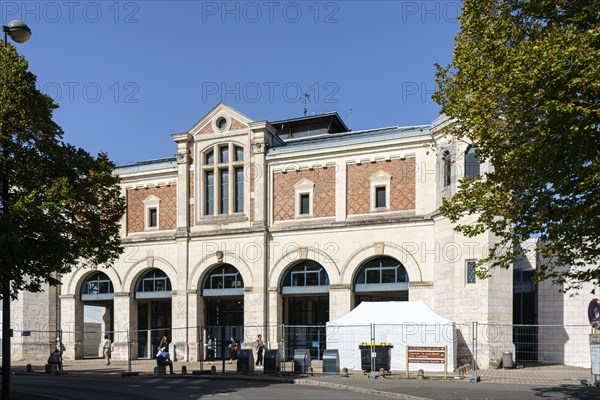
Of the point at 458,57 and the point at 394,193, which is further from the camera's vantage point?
the point at 394,193

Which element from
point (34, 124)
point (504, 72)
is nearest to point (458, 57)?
point (504, 72)

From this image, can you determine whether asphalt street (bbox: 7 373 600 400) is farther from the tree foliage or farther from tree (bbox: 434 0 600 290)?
the tree foliage

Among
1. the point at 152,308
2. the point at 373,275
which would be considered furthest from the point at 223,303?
the point at 373,275

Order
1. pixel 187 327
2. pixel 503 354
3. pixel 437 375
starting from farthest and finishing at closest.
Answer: pixel 187 327 → pixel 503 354 → pixel 437 375

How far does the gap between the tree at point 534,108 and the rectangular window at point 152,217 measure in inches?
916

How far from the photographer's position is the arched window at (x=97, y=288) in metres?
38.1

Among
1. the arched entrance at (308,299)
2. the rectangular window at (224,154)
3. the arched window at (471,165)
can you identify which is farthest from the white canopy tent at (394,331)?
the rectangular window at (224,154)

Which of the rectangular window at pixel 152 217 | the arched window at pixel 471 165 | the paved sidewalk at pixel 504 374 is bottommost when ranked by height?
the paved sidewalk at pixel 504 374

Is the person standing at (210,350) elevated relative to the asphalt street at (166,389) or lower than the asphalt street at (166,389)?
lower

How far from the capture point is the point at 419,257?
30.0 metres

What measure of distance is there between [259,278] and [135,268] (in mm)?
7950

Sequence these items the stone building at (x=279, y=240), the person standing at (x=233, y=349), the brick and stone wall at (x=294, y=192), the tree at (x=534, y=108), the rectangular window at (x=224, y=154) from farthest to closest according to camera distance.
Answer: the rectangular window at (x=224, y=154) → the brick and stone wall at (x=294, y=192) → the person standing at (x=233, y=349) → the stone building at (x=279, y=240) → the tree at (x=534, y=108)

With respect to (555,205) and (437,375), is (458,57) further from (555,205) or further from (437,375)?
(437,375)

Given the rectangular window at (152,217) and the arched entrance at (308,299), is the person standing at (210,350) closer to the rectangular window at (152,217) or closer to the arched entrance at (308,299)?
the arched entrance at (308,299)
